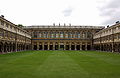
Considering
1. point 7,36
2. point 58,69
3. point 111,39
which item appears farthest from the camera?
point 111,39

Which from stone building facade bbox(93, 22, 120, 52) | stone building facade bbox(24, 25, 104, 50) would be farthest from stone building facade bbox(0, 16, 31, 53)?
stone building facade bbox(93, 22, 120, 52)

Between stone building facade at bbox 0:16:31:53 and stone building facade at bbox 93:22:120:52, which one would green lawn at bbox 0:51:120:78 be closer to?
stone building facade at bbox 0:16:31:53

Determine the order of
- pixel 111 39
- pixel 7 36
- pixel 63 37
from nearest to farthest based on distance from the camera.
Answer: pixel 7 36, pixel 111 39, pixel 63 37

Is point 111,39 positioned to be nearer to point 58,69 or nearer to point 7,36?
point 7,36

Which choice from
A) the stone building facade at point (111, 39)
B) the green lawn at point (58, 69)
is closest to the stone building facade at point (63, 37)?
the stone building facade at point (111, 39)

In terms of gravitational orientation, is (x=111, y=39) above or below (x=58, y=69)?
above

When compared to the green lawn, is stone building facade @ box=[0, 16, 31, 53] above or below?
above

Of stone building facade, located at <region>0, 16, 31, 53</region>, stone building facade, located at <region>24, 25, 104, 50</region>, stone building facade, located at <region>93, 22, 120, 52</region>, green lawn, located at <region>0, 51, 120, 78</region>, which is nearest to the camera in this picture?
green lawn, located at <region>0, 51, 120, 78</region>

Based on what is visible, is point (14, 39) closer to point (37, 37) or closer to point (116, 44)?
point (37, 37)

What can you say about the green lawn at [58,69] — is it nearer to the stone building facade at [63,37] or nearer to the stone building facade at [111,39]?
the stone building facade at [111,39]

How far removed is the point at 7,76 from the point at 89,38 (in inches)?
2838

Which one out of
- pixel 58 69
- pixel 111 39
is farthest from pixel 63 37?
pixel 58 69

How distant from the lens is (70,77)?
10.7 metres

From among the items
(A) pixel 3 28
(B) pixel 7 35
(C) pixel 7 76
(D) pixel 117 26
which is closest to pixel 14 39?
(B) pixel 7 35
